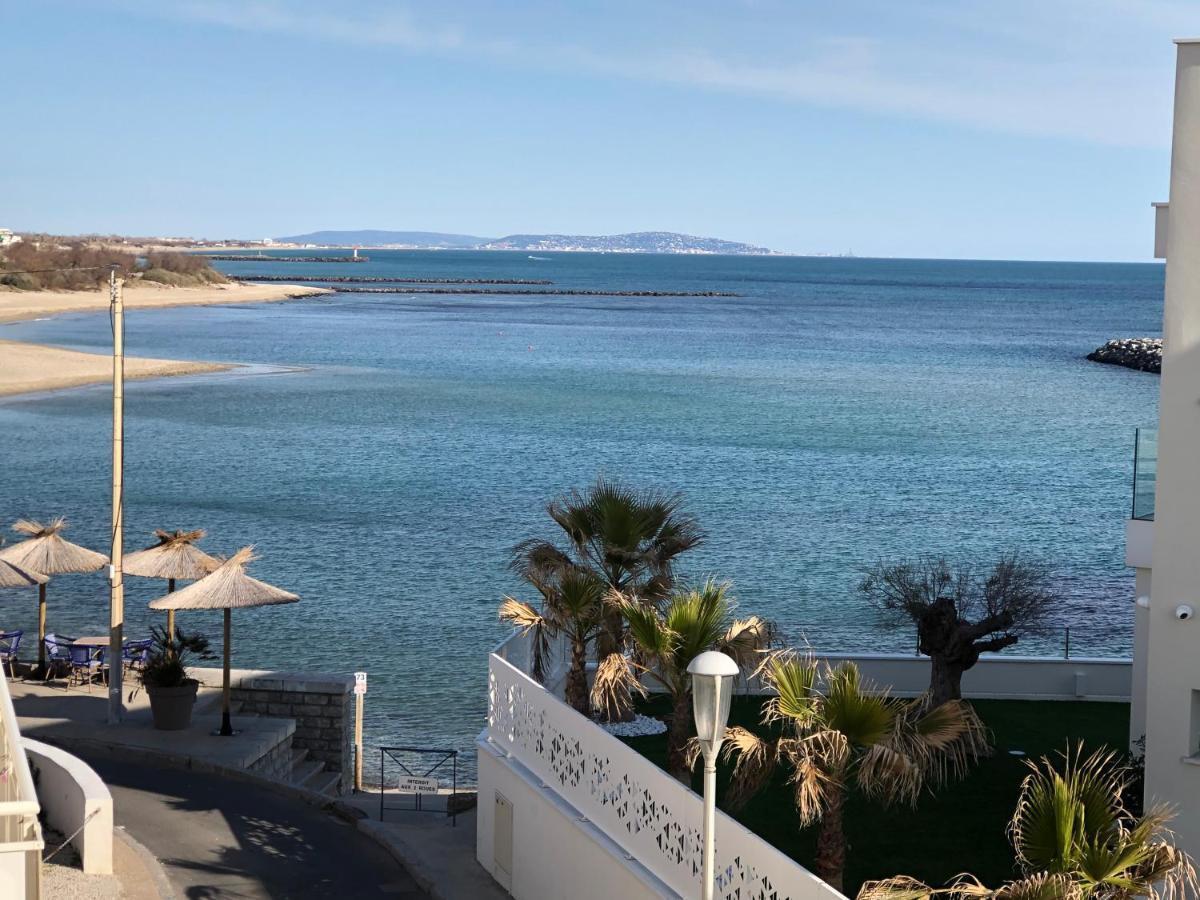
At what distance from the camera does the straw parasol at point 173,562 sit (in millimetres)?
19594

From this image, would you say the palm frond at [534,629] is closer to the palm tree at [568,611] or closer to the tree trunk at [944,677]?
the palm tree at [568,611]

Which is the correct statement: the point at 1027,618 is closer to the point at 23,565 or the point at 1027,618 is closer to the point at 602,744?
the point at 602,744

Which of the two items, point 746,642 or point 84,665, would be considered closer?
point 746,642

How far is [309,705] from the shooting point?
1947 cm

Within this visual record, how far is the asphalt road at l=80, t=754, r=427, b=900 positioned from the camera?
1372cm

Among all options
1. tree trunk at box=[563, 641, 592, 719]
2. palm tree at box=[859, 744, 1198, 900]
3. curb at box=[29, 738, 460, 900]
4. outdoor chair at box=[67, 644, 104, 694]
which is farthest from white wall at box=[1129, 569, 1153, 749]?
outdoor chair at box=[67, 644, 104, 694]

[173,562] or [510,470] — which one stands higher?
[173,562]

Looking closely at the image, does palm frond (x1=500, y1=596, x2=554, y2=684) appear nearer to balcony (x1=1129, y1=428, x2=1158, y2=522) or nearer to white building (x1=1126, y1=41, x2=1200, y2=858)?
white building (x1=1126, y1=41, x2=1200, y2=858)

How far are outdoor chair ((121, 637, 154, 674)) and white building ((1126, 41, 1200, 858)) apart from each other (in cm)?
1410

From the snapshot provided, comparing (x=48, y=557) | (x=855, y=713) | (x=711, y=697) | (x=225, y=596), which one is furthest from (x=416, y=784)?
(x=711, y=697)

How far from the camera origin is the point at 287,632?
29.4m

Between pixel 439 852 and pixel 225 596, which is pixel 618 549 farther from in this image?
pixel 225 596

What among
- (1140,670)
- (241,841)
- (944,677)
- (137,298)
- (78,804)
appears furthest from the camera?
(137,298)

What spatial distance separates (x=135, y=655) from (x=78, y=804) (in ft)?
31.0
